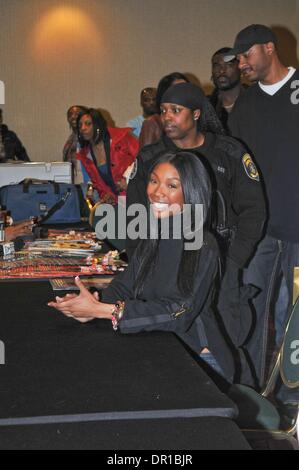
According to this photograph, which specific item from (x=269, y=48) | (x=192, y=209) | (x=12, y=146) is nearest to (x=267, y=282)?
(x=269, y=48)

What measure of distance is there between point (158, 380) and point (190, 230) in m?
0.64

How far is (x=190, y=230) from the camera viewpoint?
6.81ft

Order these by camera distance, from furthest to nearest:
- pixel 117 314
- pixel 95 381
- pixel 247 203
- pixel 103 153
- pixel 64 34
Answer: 1. pixel 64 34
2. pixel 103 153
3. pixel 247 203
4. pixel 117 314
5. pixel 95 381

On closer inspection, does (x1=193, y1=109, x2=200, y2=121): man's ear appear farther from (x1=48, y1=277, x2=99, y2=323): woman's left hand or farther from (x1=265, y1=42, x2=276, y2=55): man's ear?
(x1=48, y1=277, x2=99, y2=323): woman's left hand

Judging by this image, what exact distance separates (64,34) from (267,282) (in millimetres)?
7059

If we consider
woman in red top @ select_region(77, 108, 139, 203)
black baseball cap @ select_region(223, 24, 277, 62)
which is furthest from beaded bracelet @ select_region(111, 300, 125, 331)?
woman in red top @ select_region(77, 108, 139, 203)

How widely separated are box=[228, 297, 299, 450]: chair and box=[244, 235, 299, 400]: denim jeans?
101 cm

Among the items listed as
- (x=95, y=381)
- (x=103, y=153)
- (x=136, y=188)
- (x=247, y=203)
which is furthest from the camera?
(x=103, y=153)

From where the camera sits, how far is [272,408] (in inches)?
77.5

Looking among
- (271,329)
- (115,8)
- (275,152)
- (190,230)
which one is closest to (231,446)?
(190,230)

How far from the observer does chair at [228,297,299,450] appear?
1895 millimetres

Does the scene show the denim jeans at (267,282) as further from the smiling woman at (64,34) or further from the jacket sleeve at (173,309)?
the smiling woman at (64,34)

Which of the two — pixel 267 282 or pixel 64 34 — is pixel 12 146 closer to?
pixel 64 34

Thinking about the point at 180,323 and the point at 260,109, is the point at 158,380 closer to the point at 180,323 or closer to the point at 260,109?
the point at 180,323
